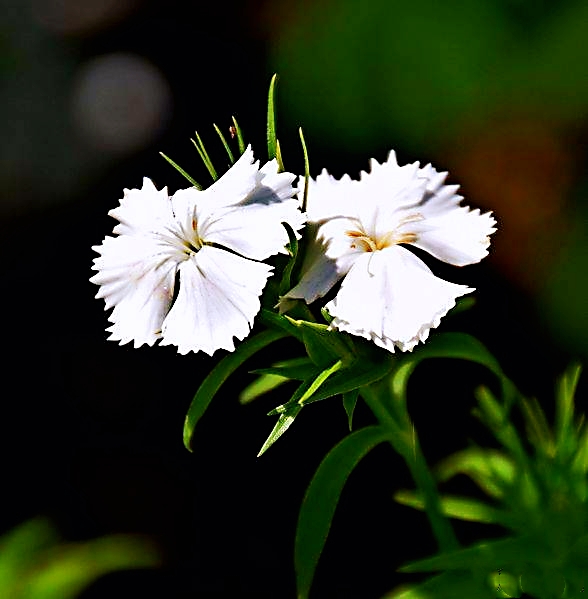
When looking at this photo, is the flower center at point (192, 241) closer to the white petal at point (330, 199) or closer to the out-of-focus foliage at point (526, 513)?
the white petal at point (330, 199)

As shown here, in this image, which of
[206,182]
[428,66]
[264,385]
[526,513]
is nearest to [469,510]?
[526,513]

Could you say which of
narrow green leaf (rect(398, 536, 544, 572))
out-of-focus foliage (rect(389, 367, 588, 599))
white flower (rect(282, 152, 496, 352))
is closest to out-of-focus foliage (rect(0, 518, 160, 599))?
out-of-focus foliage (rect(389, 367, 588, 599))

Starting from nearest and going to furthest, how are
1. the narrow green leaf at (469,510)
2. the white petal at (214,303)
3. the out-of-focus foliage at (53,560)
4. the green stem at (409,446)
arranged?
the white petal at (214,303) < the green stem at (409,446) < the narrow green leaf at (469,510) < the out-of-focus foliage at (53,560)

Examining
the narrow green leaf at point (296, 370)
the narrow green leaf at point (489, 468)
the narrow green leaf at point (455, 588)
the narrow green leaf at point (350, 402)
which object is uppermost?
the narrow green leaf at point (296, 370)

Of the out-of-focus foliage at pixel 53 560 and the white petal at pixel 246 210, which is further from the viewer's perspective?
the out-of-focus foliage at pixel 53 560

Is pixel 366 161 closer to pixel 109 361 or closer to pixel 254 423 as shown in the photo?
pixel 254 423

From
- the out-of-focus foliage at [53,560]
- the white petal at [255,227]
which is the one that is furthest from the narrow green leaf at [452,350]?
the out-of-focus foliage at [53,560]

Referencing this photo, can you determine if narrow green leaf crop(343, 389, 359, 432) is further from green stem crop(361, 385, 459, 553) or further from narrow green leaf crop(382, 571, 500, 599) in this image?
narrow green leaf crop(382, 571, 500, 599)

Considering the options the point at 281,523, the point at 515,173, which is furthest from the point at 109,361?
the point at 515,173
